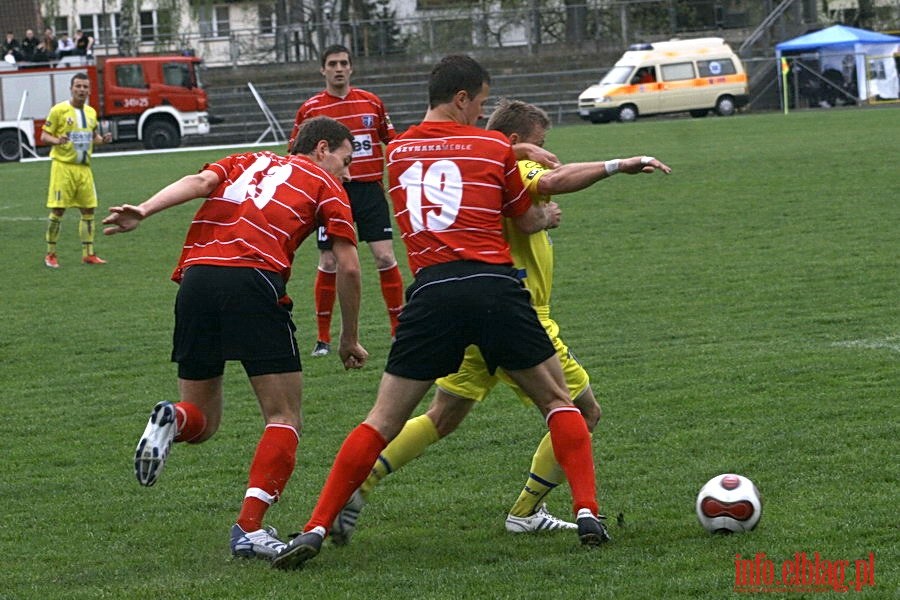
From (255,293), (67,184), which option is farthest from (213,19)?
(255,293)

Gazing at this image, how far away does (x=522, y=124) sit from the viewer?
5617 mm

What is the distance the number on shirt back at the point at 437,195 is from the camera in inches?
199

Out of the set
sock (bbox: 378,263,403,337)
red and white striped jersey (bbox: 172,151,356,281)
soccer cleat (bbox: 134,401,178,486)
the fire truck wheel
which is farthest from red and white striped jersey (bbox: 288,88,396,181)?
the fire truck wheel

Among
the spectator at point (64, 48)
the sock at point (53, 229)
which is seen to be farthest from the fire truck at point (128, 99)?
the sock at point (53, 229)

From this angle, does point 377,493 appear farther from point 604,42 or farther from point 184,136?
point 604,42

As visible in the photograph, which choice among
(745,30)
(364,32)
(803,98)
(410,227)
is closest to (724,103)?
(803,98)

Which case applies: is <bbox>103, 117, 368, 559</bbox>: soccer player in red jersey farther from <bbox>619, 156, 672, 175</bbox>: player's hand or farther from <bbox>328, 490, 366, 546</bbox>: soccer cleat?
<bbox>619, 156, 672, 175</bbox>: player's hand

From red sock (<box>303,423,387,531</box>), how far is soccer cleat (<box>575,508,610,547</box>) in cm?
79

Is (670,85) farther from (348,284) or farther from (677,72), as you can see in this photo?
(348,284)

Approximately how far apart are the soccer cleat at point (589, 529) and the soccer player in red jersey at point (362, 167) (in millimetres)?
5074

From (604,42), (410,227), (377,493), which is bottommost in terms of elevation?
(377,493)

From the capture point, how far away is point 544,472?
5516mm

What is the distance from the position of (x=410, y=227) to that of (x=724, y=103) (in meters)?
37.2

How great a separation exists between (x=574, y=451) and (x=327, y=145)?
1.60m
